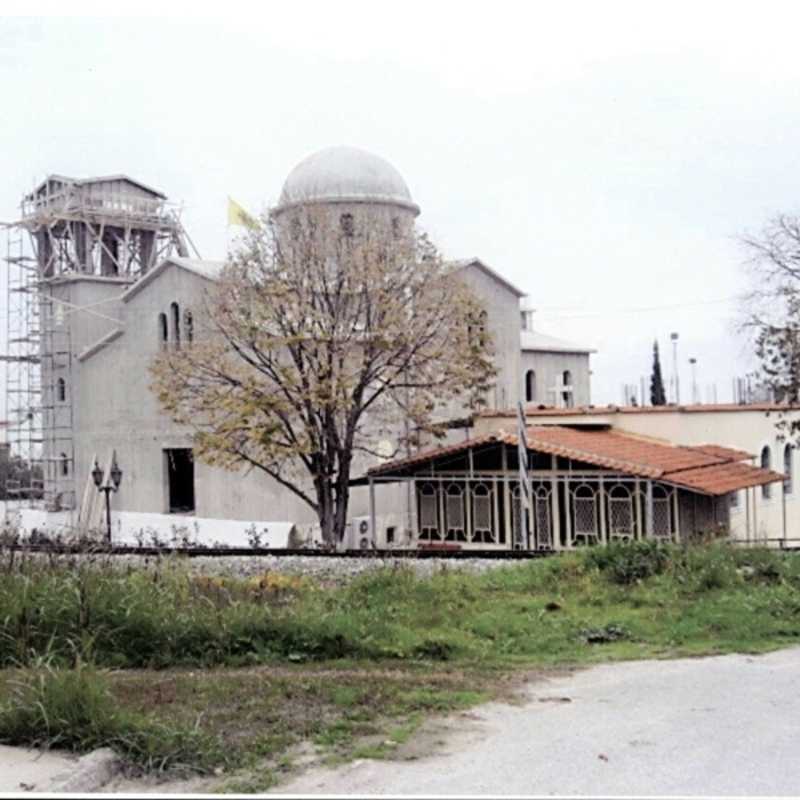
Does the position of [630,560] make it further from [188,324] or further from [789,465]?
[789,465]

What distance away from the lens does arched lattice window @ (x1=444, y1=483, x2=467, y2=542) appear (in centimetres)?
2667

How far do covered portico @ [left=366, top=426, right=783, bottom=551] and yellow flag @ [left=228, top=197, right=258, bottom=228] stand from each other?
20.8 ft

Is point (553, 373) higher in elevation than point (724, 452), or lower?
higher

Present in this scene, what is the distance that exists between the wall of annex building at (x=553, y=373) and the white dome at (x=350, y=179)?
6264 mm

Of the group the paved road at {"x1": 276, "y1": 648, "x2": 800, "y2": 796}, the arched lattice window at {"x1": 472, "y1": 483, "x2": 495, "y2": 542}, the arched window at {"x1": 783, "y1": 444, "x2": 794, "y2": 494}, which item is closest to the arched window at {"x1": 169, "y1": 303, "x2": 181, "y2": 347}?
the arched lattice window at {"x1": 472, "y1": 483, "x2": 495, "y2": 542}

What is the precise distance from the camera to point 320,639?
364 inches

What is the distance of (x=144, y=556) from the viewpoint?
590 inches

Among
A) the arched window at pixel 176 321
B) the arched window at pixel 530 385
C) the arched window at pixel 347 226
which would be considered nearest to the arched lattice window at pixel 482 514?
the arched window at pixel 347 226

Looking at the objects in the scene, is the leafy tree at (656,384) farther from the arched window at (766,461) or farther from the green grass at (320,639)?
the green grass at (320,639)

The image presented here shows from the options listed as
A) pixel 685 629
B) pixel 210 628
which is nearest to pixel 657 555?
pixel 685 629

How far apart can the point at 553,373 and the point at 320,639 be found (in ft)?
97.1

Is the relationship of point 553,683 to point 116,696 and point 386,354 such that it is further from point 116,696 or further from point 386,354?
point 386,354

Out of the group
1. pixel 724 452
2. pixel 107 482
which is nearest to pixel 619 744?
pixel 107 482

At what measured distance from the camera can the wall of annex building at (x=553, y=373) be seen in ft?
122
